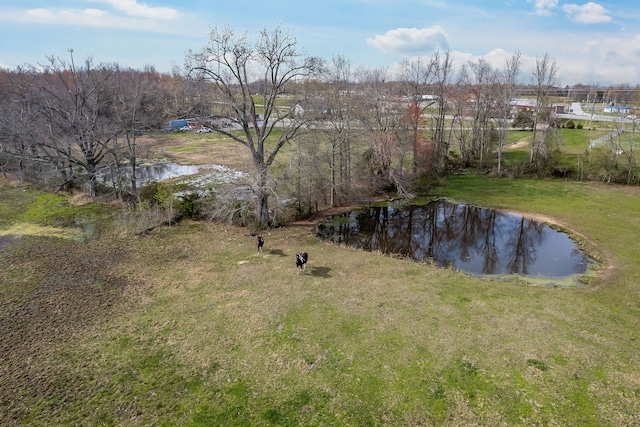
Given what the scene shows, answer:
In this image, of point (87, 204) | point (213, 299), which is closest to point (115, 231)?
point (87, 204)

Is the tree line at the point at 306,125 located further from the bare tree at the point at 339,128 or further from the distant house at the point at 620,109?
the distant house at the point at 620,109

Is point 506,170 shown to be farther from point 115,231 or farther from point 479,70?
point 115,231

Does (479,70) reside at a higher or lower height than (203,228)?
higher

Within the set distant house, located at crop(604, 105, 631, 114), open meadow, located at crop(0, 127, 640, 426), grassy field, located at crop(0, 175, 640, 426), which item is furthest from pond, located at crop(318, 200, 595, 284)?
distant house, located at crop(604, 105, 631, 114)

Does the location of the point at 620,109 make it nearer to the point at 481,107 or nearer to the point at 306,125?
the point at 481,107

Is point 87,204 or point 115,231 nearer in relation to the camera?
point 115,231

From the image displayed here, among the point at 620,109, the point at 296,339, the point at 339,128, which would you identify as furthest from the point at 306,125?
the point at 620,109
